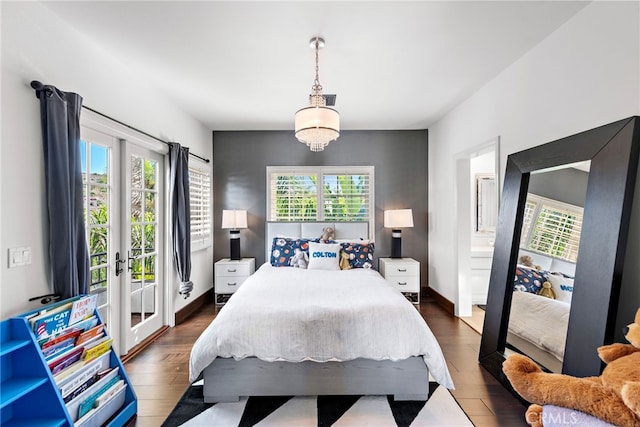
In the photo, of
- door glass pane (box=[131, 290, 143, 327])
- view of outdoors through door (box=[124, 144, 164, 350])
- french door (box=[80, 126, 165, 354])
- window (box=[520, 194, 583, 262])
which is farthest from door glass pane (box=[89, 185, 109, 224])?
window (box=[520, 194, 583, 262])

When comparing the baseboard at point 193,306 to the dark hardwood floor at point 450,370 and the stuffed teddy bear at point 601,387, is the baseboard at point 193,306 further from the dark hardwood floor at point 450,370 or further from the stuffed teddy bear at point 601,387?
the stuffed teddy bear at point 601,387

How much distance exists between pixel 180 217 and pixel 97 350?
1858 mm

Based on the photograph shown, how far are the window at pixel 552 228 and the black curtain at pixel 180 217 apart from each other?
3.46 meters

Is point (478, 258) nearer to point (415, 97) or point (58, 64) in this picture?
point (415, 97)

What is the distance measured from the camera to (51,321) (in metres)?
1.76

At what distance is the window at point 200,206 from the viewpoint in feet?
14.0

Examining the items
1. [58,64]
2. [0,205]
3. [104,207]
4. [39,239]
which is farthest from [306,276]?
[58,64]

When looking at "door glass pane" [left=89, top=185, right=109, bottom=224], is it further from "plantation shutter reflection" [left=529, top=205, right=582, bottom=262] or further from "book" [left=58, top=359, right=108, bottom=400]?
"plantation shutter reflection" [left=529, top=205, right=582, bottom=262]

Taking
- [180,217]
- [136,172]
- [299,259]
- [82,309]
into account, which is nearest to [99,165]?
[136,172]

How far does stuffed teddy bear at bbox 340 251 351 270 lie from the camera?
13.0ft

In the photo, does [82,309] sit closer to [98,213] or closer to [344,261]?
[98,213]

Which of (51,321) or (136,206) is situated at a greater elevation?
(136,206)

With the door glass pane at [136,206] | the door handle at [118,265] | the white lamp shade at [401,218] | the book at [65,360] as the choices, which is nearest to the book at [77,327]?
the book at [65,360]

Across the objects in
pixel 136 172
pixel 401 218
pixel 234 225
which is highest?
pixel 136 172
